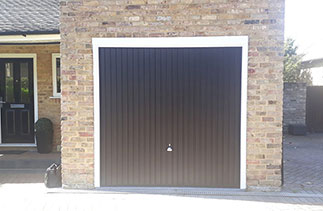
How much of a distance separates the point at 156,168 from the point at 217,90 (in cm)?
164

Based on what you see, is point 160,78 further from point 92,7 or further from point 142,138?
point 92,7

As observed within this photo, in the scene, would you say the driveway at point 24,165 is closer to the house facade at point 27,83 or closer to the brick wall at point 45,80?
the house facade at point 27,83

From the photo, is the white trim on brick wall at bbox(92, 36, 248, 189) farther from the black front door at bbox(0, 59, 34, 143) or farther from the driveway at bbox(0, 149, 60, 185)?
the black front door at bbox(0, 59, 34, 143)

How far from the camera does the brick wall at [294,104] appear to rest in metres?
11.8

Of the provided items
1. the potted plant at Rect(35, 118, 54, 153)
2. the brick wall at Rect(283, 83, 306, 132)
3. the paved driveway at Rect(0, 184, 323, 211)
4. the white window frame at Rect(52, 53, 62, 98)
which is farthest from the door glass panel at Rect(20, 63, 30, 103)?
the brick wall at Rect(283, 83, 306, 132)

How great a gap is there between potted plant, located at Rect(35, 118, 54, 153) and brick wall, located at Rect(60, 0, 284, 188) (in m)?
2.55

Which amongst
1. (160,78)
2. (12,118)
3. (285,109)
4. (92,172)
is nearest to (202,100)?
(160,78)

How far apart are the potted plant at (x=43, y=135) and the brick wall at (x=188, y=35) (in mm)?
2548

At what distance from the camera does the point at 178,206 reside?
4.52m

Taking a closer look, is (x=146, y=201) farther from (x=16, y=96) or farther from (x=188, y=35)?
(x=16, y=96)

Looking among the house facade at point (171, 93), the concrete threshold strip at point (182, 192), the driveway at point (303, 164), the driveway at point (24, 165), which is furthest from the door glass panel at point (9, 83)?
the driveway at point (303, 164)

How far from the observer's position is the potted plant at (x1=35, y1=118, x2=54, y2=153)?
7480 mm

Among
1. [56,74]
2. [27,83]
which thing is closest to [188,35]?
[56,74]

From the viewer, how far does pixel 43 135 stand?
750 centimetres
